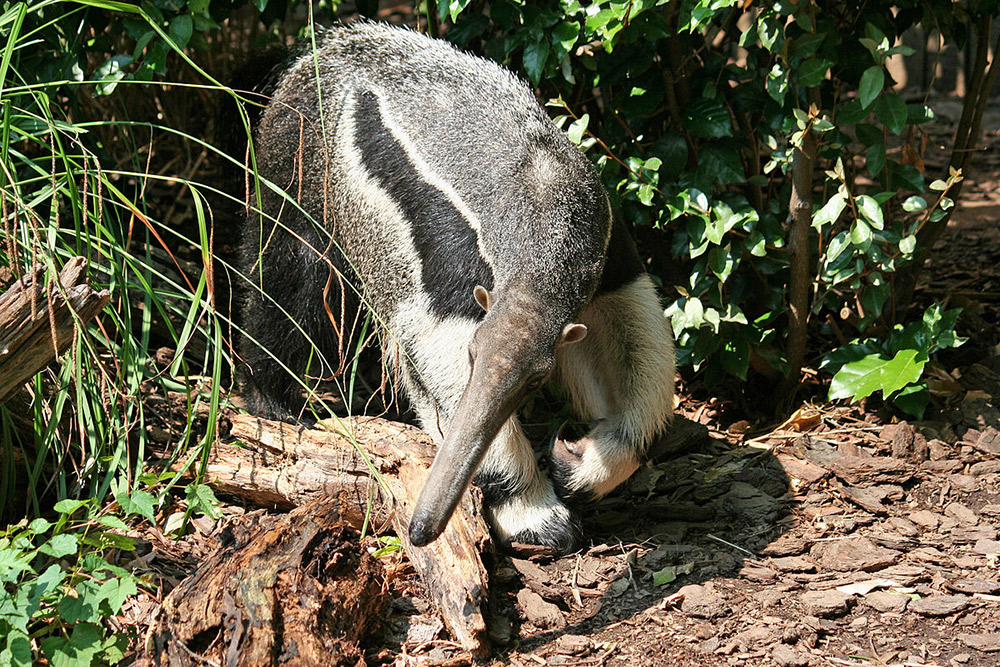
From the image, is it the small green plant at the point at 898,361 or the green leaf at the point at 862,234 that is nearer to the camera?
the green leaf at the point at 862,234

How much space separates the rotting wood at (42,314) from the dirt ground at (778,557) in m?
1.00

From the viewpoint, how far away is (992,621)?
3727mm

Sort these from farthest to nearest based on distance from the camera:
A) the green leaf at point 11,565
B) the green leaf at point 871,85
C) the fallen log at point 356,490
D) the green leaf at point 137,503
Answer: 1. the green leaf at point 871,85
2. the fallen log at point 356,490
3. the green leaf at point 137,503
4. the green leaf at point 11,565

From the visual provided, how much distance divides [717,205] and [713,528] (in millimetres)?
1628

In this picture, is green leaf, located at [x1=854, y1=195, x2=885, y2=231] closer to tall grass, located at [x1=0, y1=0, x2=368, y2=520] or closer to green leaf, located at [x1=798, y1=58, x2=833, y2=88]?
green leaf, located at [x1=798, y1=58, x2=833, y2=88]

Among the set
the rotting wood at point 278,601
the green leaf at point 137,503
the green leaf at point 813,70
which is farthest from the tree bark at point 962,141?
the green leaf at point 137,503

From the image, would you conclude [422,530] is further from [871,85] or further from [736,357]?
[871,85]

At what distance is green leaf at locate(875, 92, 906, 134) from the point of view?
14.4 feet

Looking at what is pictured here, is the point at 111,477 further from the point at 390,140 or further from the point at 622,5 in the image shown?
the point at 622,5

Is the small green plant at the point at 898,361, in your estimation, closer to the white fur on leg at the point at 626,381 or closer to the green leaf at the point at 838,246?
the green leaf at the point at 838,246

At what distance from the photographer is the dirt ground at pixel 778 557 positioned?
143 inches

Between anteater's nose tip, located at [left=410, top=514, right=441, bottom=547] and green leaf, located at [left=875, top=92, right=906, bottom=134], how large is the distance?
282 centimetres

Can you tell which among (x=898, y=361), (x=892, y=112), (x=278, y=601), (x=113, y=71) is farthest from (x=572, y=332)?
(x=113, y=71)

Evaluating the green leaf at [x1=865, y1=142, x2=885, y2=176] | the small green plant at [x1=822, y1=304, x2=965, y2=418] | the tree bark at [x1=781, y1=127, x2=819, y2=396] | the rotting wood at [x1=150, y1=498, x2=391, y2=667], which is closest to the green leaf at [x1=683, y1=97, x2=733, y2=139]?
the tree bark at [x1=781, y1=127, x2=819, y2=396]
